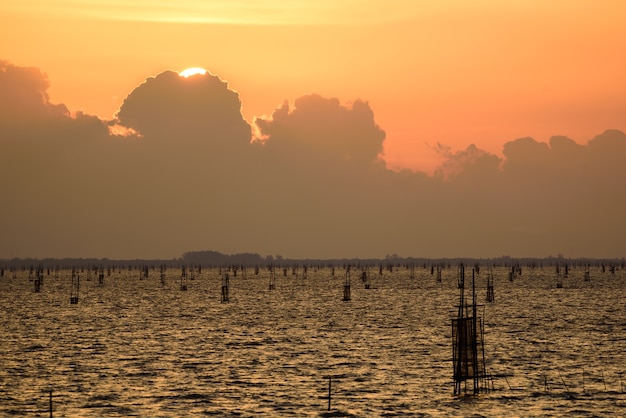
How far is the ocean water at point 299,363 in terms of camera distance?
123 ft

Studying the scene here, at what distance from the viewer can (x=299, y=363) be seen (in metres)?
49.9

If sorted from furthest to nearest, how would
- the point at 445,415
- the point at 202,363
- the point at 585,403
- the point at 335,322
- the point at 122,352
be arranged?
1. the point at 335,322
2. the point at 122,352
3. the point at 202,363
4. the point at 585,403
5. the point at 445,415

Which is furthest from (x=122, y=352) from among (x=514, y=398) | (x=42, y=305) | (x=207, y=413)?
(x=42, y=305)

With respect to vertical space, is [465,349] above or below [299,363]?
above

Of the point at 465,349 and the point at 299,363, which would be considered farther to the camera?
the point at 299,363

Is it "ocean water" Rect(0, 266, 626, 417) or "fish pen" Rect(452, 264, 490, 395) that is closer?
"fish pen" Rect(452, 264, 490, 395)

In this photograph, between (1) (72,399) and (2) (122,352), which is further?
(2) (122,352)

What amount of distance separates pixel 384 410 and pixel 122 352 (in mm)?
23714

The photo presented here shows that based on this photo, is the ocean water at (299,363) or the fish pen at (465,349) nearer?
the fish pen at (465,349)

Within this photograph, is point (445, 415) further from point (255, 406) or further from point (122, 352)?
point (122, 352)

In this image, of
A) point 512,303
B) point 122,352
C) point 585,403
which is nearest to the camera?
point 585,403

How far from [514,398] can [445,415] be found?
4964mm

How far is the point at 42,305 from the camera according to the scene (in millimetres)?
109938

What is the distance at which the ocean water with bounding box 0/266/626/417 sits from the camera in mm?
37625
